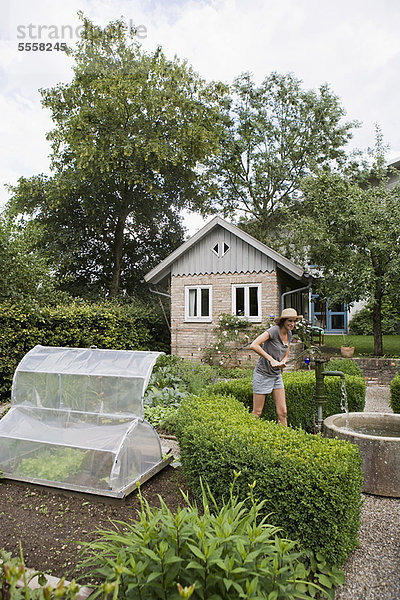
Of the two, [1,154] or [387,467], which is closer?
[387,467]

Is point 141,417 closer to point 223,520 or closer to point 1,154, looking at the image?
point 223,520

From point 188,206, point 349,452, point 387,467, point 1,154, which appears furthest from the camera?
point 188,206

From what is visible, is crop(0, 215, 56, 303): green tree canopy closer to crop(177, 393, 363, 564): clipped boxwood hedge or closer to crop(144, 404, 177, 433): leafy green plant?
crop(144, 404, 177, 433): leafy green plant

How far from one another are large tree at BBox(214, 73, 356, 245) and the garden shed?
10.4 m

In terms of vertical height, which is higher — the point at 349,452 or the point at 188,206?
the point at 188,206

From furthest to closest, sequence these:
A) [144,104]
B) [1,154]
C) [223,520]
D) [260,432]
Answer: [144,104] → [1,154] → [260,432] → [223,520]

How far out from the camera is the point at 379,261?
1368 centimetres

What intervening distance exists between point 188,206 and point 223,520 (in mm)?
23740

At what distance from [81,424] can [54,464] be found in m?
0.58

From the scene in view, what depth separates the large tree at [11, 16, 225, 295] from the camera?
19.3 meters

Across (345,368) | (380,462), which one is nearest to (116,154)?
(345,368)

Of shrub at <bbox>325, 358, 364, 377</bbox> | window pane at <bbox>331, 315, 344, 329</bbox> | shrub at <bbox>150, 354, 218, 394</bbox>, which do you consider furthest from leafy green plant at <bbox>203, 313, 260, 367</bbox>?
window pane at <bbox>331, 315, 344, 329</bbox>

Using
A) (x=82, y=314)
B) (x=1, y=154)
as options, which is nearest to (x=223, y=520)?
(x=82, y=314)

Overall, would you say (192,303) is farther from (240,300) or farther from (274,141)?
(274,141)
